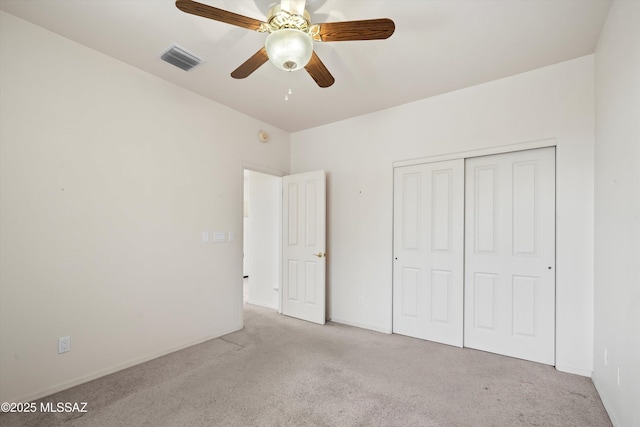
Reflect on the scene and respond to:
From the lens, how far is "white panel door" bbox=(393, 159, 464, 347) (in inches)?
125

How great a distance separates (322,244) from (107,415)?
8.50 ft

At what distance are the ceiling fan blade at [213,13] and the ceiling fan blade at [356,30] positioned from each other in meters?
0.39

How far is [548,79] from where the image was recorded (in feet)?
8.91

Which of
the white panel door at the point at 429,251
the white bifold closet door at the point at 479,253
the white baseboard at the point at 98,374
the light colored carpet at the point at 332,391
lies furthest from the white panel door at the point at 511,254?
the white baseboard at the point at 98,374

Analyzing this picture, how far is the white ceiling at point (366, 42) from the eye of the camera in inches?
78.5

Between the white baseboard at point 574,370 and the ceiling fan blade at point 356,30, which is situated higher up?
the ceiling fan blade at point 356,30

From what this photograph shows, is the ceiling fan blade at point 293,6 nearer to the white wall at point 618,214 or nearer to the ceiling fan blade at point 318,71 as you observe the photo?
the ceiling fan blade at point 318,71

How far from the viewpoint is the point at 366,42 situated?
7.71 ft

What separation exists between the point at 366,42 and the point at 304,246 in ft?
8.51

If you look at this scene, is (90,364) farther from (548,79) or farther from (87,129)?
(548,79)

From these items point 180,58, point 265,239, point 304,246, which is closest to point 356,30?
point 180,58

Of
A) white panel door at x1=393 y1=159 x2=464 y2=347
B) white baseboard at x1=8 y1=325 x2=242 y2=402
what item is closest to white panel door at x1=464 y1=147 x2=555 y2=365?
Result: white panel door at x1=393 y1=159 x2=464 y2=347

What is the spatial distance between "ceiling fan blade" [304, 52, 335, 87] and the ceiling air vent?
1158 mm

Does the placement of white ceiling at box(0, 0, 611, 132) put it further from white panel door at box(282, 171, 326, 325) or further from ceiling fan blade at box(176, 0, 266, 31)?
white panel door at box(282, 171, 326, 325)
